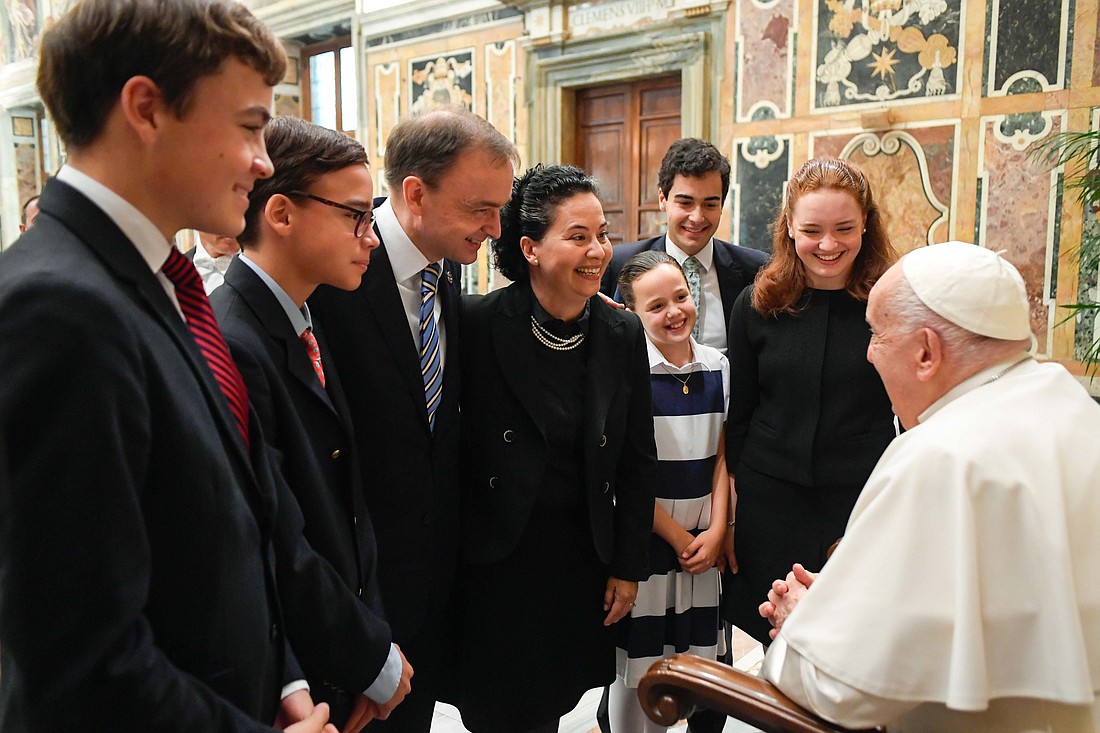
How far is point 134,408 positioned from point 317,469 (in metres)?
0.61

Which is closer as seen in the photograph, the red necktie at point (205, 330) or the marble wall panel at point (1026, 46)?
the red necktie at point (205, 330)

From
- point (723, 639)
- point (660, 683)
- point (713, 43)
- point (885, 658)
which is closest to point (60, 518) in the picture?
point (660, 683)

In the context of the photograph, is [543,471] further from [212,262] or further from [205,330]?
[212,262]

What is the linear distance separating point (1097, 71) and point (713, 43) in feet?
9.70

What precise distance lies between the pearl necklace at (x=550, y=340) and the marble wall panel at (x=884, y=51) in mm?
5188

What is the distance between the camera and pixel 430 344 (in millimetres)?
2098

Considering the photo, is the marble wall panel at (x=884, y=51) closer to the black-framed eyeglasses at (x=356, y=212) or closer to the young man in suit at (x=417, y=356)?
the young man in suit at (x=417, y=356)

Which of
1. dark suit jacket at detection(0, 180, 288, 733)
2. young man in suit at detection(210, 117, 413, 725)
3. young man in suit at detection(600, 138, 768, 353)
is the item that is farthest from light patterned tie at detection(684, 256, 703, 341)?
dark suit jacket at detection(0, 180, 288, 733)

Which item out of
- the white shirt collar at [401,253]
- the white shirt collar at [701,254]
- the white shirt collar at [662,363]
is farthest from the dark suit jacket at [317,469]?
the white shirt collar at [701,254]

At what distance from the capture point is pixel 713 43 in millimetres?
7277

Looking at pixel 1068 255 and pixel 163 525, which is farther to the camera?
pixel 1068 255

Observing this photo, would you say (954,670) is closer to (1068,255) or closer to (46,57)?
(46,57)

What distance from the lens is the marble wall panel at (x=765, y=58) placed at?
270 inches

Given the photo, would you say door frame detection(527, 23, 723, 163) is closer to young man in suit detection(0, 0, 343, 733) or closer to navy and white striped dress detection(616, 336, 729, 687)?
navy and white striped dress detection(616, 336, 729, 687)
